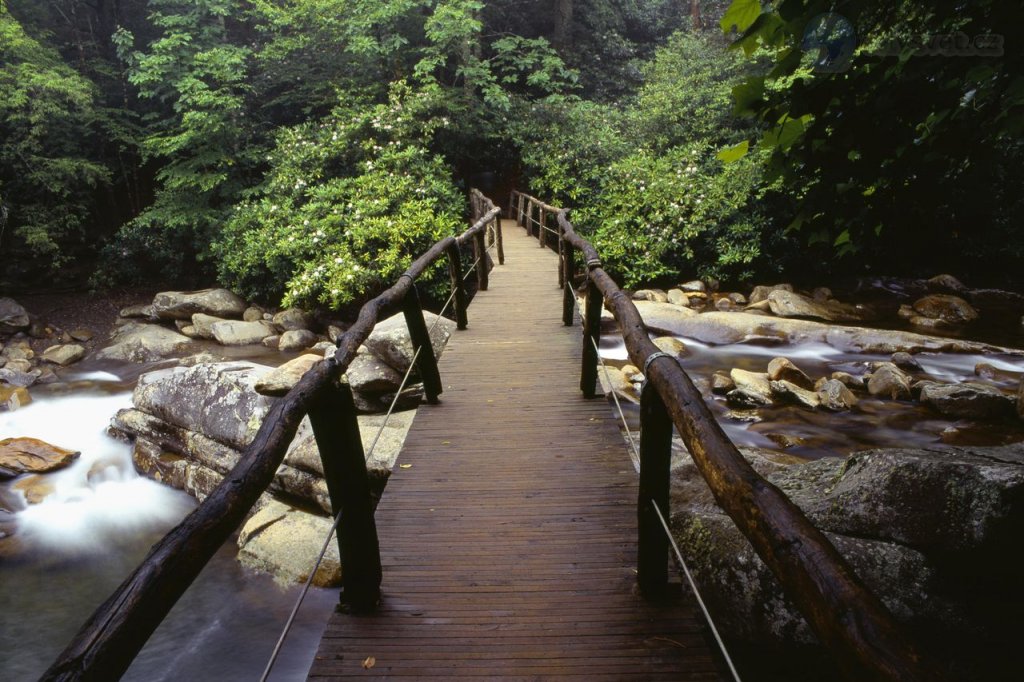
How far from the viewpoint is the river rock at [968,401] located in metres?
6.51

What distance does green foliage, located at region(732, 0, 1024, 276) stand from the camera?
206cm

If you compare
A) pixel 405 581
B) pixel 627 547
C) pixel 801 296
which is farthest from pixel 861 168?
pixel 801 296

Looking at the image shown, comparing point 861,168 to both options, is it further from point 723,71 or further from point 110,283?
point 110,283

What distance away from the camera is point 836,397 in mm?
7246

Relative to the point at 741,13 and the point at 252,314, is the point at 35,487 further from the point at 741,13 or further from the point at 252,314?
the point at 741,13

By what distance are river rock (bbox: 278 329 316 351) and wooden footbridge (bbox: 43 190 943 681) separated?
8.03m

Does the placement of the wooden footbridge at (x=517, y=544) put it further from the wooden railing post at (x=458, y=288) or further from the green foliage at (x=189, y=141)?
the green foliage at (x=189, y=141)

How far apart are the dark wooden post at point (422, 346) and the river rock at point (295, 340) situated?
794 cm

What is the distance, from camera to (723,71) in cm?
1708

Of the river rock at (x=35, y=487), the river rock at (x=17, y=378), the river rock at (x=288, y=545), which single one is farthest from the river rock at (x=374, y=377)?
the river rock at (x=17, y=378)

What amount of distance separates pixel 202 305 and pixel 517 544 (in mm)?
13182

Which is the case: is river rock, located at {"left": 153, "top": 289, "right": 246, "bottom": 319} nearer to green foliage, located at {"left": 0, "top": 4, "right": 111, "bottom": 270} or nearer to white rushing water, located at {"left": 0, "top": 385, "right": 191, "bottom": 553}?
green foliage, located at {"left": 0, "top": 4, "right": 111, "bottom": 270}

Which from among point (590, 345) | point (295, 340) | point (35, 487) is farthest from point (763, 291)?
point (35, 487)

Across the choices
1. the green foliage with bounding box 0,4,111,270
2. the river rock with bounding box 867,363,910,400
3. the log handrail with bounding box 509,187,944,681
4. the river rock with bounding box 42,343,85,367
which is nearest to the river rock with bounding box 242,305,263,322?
the river rock with bounding box 42,343,85,367
